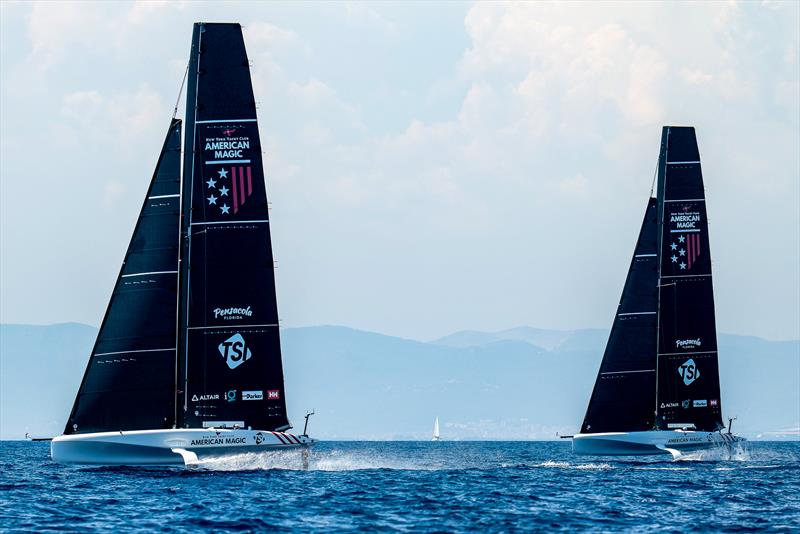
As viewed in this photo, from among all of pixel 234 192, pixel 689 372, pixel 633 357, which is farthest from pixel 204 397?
pixel 689 372

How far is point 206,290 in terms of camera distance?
4794 cm

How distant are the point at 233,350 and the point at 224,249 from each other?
352 cm

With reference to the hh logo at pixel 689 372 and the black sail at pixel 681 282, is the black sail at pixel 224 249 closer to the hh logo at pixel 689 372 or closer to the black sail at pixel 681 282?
the black sail at pixel 681 282

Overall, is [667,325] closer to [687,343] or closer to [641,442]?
[687,343]

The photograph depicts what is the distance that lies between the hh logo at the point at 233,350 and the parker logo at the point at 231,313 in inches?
25.2

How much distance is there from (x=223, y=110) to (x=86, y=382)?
10.5m

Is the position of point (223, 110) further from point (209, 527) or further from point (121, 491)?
point (209, 527)

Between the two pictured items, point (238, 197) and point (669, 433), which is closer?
point (238, 197)

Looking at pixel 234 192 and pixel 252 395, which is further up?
pixel 234 192

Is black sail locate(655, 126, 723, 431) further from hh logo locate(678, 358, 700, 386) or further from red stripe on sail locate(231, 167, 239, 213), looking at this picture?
red stripe on sail locate(231, 167, 239, 213)

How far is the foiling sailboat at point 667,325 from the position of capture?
6506cm

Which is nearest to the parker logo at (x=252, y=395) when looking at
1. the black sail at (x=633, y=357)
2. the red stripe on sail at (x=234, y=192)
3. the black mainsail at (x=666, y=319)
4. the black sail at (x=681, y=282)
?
the red stripe on sail at (x=234, y=192)

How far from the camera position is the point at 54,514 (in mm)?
35531

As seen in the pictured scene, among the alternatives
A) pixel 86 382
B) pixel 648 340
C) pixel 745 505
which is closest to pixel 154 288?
pixel 86 382
